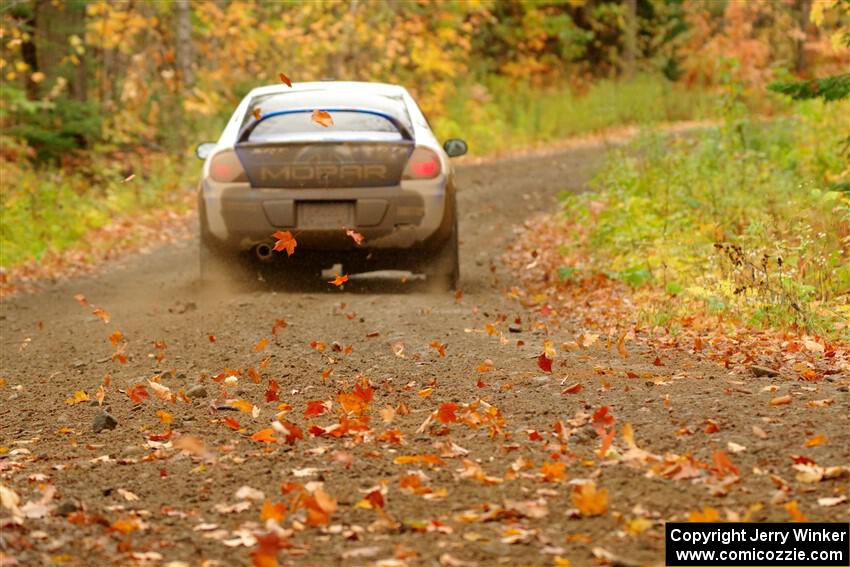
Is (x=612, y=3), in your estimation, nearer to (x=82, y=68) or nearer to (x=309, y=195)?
(x=82, y=68)

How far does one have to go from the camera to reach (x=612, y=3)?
36594mm

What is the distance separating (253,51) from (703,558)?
73.3 feet

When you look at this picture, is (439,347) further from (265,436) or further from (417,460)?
(417,460)

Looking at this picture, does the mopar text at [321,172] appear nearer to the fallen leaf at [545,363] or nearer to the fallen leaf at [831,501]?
the fallen leaf at [545,363]

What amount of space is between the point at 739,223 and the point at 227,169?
4791mm

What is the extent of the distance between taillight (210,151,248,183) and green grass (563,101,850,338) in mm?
3313

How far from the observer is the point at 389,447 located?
17.7 feet

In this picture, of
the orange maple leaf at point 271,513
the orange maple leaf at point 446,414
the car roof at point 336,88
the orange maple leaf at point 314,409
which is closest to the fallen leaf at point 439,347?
the orange maple leaf at point 314,409

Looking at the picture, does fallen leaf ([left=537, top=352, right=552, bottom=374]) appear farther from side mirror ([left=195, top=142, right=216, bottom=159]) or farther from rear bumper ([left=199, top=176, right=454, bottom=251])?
side mirror ([left=195, top=142, right=216, bottom=159])

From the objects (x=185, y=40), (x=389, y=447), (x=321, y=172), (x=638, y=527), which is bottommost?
(x=389, y=447)

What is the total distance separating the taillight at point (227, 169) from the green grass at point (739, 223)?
3.31 meters

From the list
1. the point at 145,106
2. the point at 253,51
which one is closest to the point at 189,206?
the point at 145,106

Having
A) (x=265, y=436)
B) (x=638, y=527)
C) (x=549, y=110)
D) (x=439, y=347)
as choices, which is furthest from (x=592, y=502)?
(x=549, y=110)

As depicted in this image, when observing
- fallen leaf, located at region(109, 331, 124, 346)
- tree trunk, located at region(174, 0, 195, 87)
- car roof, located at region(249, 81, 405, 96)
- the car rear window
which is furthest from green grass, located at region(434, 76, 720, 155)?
fallen leaf, located at region(109, 331, 124, 346)
